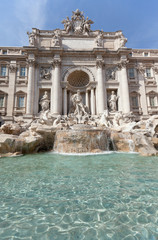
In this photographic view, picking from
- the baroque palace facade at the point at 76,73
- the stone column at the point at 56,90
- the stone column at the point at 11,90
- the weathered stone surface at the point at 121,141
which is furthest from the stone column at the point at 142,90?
the stone column at the point at 11,90

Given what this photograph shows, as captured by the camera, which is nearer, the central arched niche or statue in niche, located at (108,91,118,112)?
statue in niche, located at (108,91,118,112)

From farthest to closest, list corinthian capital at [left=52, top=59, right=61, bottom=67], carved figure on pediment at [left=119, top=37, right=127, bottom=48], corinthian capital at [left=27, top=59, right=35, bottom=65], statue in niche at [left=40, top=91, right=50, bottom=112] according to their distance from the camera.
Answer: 1. carved figure on pediment at [left=119, top=37, right=127, bottom=48]
2. corinthian capital at [left=52, top=59, right=61, bottom=67]
3. corinthian capital at [left=27, top=59, right=35, bottom=65]
4. statue in niche at [left=40, top=91, right=50, bottom=112]

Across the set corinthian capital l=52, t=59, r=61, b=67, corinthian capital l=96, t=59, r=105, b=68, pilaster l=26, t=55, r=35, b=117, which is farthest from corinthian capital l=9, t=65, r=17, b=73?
corinthian capital l=96, t=59, r=105, b=68

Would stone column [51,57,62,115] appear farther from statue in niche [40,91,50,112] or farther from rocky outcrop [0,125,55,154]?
rocky outcrop [0,125,55,154]

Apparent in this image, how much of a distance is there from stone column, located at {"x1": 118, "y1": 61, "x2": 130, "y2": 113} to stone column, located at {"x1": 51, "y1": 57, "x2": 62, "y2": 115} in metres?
7.65

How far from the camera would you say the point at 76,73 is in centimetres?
1698

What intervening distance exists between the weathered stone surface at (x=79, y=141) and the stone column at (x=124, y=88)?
838 centimetres

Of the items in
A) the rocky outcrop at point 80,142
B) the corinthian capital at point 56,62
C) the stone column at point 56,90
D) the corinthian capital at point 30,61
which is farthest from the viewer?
the corinthian capital at point 56,62

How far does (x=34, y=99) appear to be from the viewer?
1537 centimetres

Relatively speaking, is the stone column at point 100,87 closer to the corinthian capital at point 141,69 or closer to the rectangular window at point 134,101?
the rectangular window at point 134,101

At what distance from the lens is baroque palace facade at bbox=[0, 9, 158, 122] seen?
51.3 feet

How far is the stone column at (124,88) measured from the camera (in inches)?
602

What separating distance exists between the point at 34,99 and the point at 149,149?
513 inches

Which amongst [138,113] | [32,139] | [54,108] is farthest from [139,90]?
[32,139]
